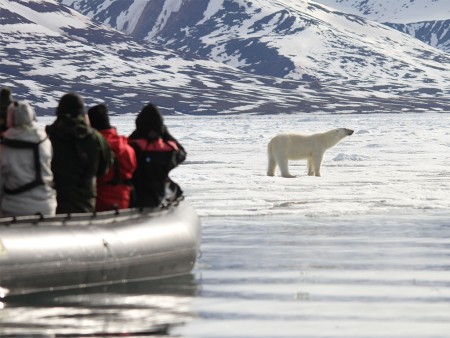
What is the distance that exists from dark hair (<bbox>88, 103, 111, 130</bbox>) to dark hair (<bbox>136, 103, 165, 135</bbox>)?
40 centimetres

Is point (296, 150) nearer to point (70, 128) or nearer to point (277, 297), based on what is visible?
point (70, 128)

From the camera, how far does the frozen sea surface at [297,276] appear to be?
8852 millimetres

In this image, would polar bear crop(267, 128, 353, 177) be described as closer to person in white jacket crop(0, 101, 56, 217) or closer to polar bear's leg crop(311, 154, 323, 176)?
polar bear's leg crop(311, 154, 323, 176)

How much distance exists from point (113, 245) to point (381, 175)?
17686mm

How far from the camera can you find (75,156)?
11.2 m

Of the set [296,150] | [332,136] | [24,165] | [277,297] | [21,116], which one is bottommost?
[296,150]

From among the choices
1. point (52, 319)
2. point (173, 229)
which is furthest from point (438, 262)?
point (52, 319)

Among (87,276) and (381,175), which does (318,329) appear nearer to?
(87,276)

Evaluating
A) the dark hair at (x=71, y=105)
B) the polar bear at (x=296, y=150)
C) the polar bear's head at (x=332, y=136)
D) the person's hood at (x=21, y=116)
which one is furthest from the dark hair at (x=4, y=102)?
the polar bear's head at (x=332, y=136)

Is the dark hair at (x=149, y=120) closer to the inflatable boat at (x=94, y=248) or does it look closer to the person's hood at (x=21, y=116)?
the inflatable boat at (x=94, y=248)

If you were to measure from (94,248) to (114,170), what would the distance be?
1.41 metres

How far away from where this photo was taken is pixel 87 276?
35.2ft

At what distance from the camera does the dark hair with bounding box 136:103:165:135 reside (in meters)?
12.2

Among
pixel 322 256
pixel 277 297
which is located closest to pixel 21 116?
pixel 277 297
